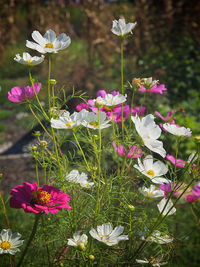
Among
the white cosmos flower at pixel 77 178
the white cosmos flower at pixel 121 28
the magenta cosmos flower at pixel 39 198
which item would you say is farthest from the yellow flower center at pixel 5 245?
the white cosmos flower at pixel 121 28

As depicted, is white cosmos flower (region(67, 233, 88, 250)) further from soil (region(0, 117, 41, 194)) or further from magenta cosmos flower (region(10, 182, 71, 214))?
soil (region(0, 117, 41, 194))

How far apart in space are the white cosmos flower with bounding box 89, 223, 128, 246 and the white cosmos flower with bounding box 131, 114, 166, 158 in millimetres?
227

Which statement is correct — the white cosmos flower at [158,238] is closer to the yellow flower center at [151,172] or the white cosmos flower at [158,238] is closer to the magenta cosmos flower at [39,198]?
the yellow flower center at [151,172]

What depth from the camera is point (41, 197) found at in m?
0.78

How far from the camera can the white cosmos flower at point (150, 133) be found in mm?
741

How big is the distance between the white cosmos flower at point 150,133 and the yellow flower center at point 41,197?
0.97 feet

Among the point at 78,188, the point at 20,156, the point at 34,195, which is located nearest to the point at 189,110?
the point at 20,156

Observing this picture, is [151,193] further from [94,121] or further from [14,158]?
[14,158]

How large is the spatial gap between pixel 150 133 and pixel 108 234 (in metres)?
0.29

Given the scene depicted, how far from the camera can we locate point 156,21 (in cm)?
420

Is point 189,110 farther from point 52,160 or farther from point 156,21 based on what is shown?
point 52,160

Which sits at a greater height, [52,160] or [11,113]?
[52,160]

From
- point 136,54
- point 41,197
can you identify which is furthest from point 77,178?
point 136,54

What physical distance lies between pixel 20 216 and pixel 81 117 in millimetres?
1182
